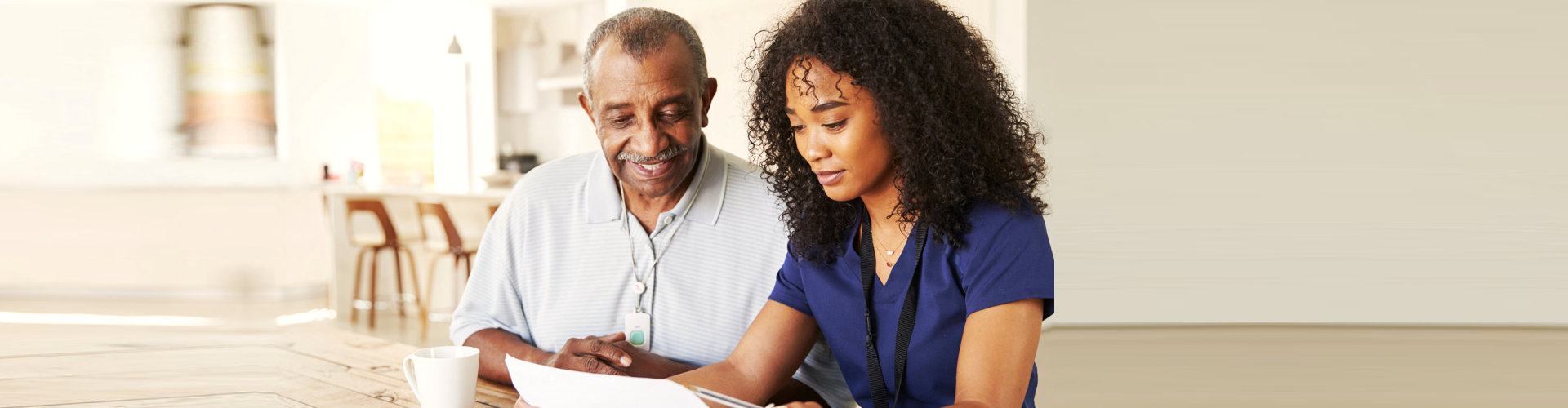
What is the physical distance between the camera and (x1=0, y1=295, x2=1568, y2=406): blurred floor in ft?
13.5

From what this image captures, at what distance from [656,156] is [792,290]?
370 mm

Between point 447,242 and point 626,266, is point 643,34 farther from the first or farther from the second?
point 447,242

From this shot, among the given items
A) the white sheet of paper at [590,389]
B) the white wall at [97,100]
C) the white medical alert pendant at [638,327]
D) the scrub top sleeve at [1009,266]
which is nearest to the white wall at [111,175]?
the white wall at [97,100]

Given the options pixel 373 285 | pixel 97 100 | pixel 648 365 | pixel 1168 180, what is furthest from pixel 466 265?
pixel 648 365

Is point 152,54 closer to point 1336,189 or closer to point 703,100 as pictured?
point 703,100

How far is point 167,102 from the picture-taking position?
6.15 m

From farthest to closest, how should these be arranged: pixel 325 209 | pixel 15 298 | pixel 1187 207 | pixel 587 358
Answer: pixel 325 209 < pixel 15 298 < pixel 1187 207 < pixel 587 358

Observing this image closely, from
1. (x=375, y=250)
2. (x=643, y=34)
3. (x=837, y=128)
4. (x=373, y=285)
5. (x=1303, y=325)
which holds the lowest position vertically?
(x=1303, y=325)

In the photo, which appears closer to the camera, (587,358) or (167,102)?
(587,358)

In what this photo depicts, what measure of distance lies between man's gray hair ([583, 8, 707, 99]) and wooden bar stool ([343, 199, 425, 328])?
4746 mm

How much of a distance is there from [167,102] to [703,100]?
5.76 m

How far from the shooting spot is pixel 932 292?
4.32ft

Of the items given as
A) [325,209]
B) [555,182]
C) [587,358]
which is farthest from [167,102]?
[587,358]

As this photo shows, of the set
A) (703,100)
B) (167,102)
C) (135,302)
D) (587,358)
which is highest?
(167,102)
